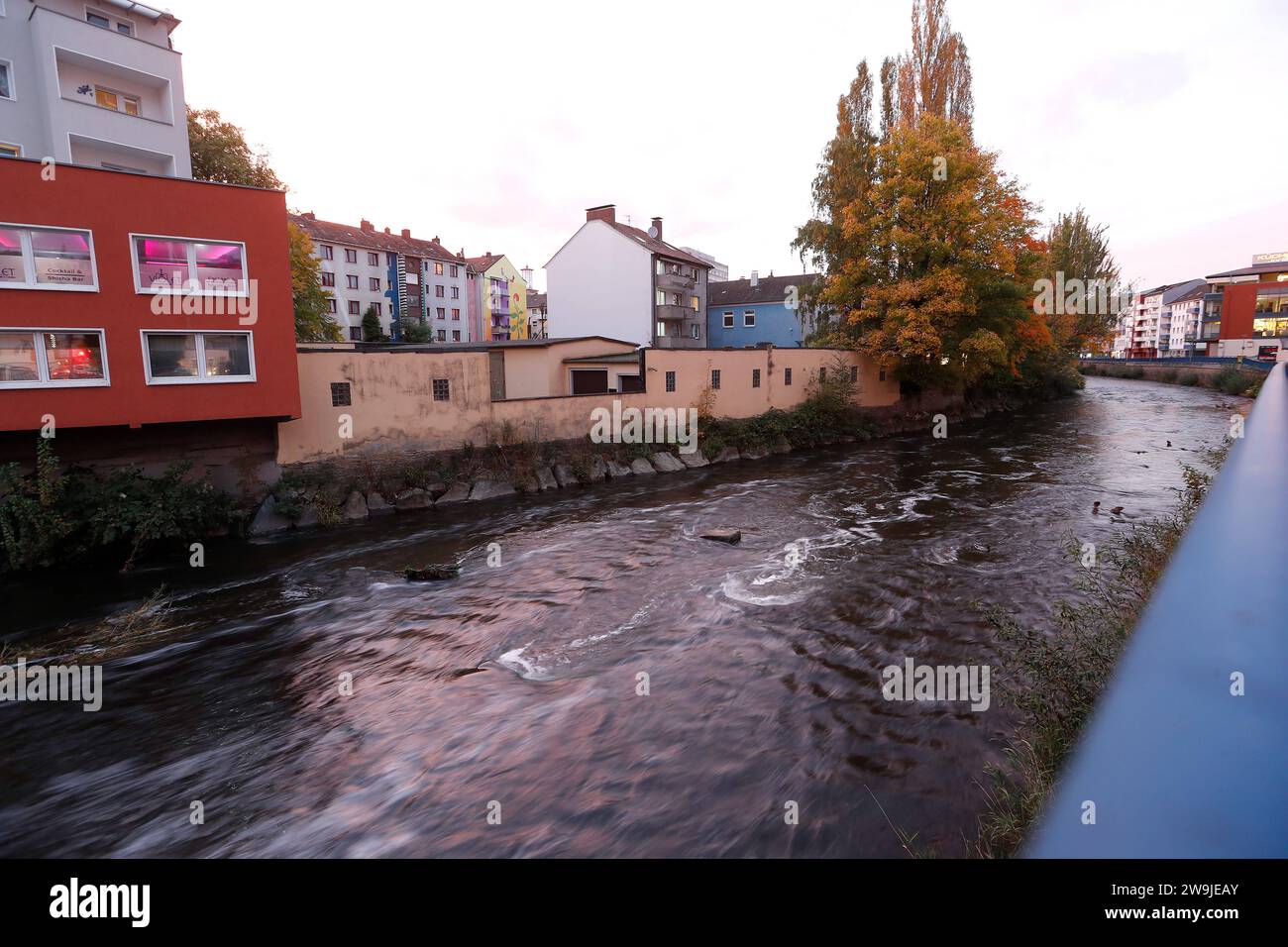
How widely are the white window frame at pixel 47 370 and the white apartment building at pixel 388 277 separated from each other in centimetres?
4177

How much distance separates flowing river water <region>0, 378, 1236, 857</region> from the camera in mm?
6383

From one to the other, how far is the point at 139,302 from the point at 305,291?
17.9m

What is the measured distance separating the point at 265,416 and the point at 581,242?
112 ft

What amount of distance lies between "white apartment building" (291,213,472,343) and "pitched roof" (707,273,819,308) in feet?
74.4

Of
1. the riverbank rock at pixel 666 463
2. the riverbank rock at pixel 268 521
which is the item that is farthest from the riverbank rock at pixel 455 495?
the riverbank rock at pixel 666 463

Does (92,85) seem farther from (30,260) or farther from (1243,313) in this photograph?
(1243,313)

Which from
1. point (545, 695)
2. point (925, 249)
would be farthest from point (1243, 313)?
point (545, 695)

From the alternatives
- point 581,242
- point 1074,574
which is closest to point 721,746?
point 1074,574

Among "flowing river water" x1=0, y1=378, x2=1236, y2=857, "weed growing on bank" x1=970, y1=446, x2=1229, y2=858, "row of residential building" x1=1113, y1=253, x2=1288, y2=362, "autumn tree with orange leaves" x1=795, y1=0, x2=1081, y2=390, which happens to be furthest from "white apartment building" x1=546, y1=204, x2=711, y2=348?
"row of residential building" x1=1113, y1=253, x2=1288, y2=362

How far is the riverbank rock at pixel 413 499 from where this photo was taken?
1823 cm

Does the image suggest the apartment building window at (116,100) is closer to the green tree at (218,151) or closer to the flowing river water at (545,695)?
the green tree at (218,151)

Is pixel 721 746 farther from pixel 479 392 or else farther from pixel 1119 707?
pixel 479 392

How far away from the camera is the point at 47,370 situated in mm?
13516

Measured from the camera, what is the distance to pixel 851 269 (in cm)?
3045
